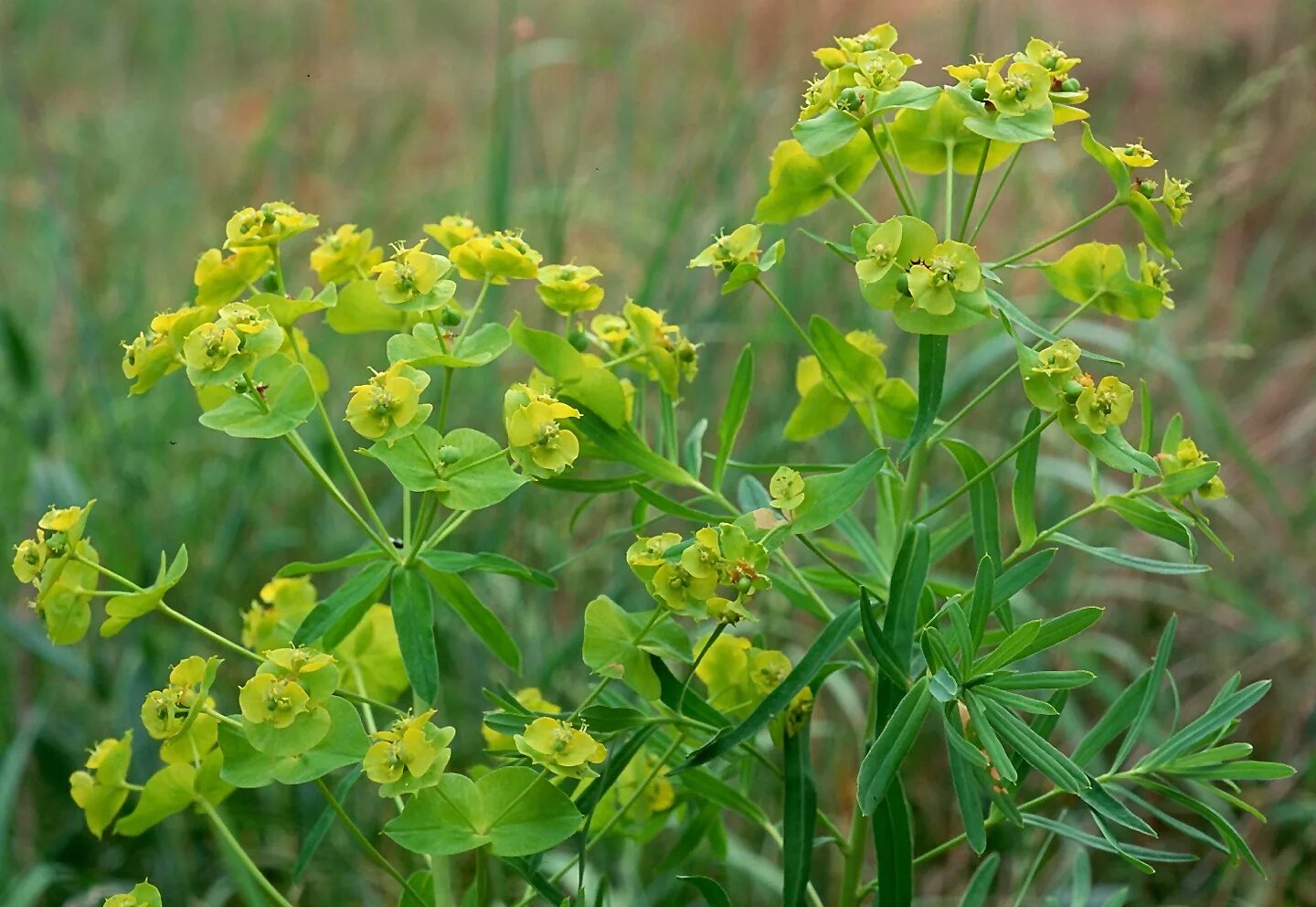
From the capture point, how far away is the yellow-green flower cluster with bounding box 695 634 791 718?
3.31 ft

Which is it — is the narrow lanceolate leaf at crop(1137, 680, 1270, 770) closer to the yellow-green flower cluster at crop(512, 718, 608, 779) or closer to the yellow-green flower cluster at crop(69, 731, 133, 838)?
the yellow-green flower cluster at crop(512, 718, 608, 779)

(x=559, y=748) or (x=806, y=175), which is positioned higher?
(x=806, y=175)

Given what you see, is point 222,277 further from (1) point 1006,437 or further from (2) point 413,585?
(1) point 1006,437

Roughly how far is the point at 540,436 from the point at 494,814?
0.26 m

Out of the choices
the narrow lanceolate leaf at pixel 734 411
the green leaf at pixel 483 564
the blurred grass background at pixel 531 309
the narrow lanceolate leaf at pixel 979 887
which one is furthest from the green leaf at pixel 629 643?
the blurred grass background at pixel 531 309

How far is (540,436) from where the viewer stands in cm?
85

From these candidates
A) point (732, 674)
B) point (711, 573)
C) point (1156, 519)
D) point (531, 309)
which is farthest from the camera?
point (531, 309)

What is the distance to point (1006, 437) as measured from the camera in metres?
2.50

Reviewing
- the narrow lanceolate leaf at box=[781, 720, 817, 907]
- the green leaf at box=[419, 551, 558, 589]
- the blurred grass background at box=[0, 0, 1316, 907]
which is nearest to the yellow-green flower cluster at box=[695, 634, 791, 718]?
the narrow lanceolate leaf at box=[781, 720, 817, 907]

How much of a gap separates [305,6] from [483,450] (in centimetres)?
458

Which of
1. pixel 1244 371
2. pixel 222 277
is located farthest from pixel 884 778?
pixel 1244 371

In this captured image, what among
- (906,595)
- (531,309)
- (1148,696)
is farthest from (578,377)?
(531,309)

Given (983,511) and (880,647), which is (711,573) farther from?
(983,511)

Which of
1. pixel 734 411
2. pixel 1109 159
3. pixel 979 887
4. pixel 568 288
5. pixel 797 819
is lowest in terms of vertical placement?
pixel 979 887
